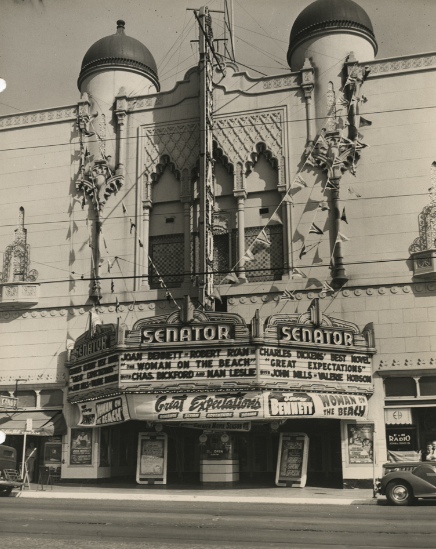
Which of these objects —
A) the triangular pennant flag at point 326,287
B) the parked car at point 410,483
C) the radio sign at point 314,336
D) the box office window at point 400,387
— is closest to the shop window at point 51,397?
the radio sign at point 314,336

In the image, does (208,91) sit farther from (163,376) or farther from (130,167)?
(163,376)

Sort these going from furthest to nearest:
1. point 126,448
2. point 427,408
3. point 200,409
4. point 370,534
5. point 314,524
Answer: point 126,448, point 427,408, point 200,409, point 314,524, point 370,534

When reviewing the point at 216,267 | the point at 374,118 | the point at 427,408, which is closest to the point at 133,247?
the point at 216,267

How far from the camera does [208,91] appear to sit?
2688cm

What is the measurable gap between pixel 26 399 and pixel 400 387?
15.0m

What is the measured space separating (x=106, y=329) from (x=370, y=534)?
14.6m

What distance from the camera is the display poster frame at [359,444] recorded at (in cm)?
2277

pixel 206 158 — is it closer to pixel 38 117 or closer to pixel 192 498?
pixel 38 117

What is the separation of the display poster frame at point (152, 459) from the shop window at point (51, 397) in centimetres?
459

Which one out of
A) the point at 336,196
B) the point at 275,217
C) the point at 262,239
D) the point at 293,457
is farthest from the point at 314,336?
the point at 336,196

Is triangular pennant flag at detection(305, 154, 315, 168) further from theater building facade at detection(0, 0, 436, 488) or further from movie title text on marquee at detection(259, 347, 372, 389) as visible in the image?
movie title text on marquee at detection(259, 347, 372, 389)

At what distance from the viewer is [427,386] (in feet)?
76.9

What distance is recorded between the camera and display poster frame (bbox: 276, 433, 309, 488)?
74.8ft

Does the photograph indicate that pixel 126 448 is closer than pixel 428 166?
No
